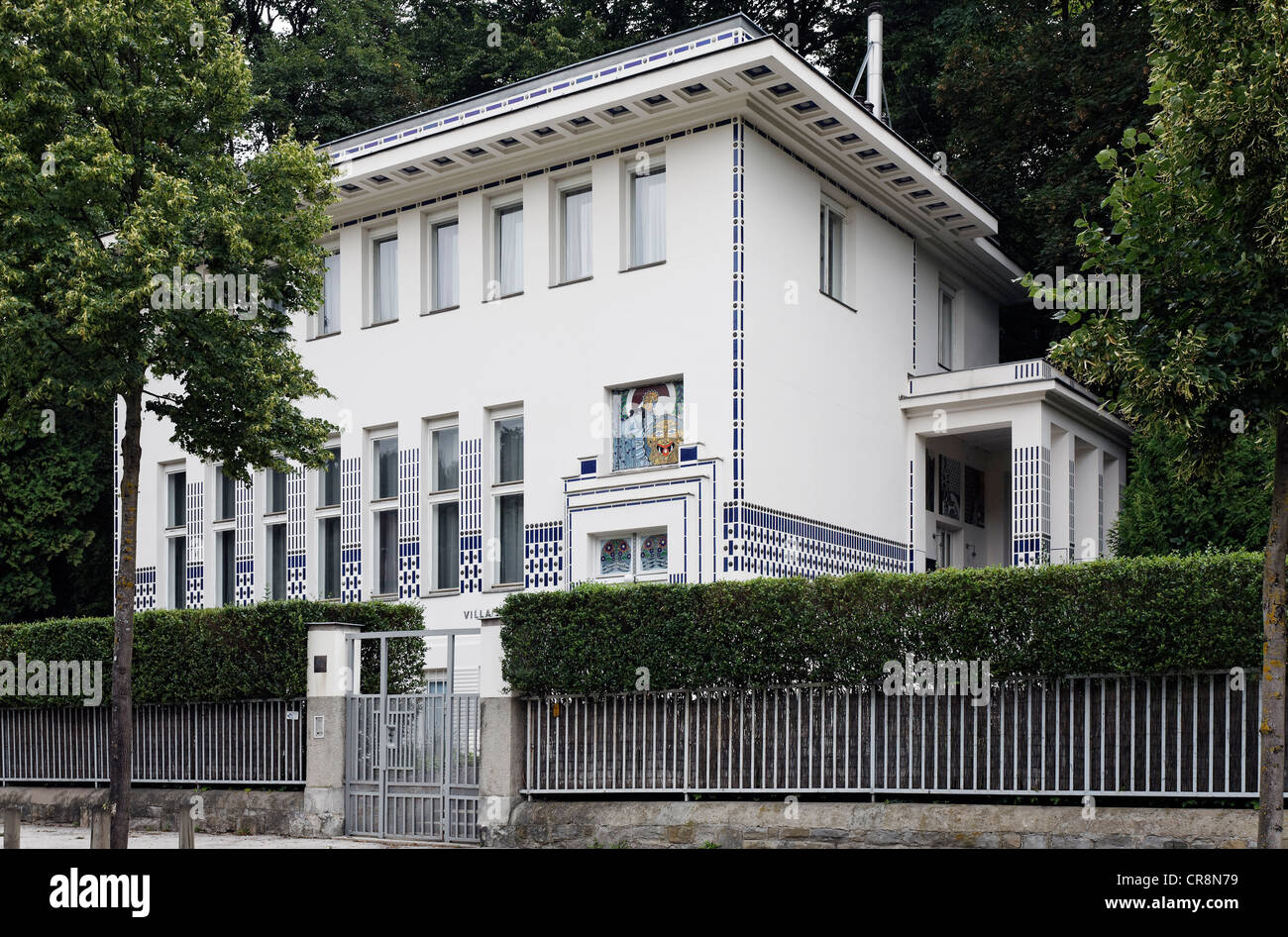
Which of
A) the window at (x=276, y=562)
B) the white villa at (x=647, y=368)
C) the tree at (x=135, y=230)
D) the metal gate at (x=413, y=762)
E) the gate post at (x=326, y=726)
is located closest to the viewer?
the tree at (x=135, y=230)

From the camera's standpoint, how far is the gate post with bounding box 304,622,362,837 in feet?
63.6

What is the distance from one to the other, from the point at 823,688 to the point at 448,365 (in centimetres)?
1159

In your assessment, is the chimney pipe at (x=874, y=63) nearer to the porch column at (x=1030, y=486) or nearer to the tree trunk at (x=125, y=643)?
the porch column at (x=1030, y=486)

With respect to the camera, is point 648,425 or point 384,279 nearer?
point 648,425

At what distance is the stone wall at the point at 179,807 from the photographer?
19.7 m

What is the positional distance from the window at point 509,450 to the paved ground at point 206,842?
738 centimetres

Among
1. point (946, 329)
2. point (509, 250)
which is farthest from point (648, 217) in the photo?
point (946, 329)

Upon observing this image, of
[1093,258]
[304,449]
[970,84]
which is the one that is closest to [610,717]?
[304,449]

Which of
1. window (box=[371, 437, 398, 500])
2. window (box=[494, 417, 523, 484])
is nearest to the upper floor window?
window (box=[494, 417, 523, 484])

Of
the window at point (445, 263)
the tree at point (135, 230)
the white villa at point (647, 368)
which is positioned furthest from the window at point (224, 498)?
the tree at point (135, 230)

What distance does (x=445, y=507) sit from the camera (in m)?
26.3

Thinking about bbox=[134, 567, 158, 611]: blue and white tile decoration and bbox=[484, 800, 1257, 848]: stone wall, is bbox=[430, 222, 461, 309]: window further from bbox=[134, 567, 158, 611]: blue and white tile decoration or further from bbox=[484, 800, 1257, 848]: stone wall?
bbox=[484, 800, 1257, 848]: stone wall

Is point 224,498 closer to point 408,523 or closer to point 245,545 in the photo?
point 245,545

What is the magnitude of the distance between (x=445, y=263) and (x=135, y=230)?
9960 mm
